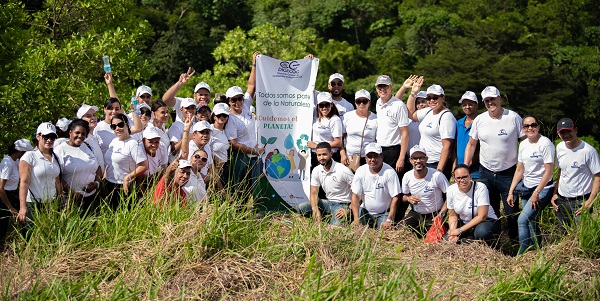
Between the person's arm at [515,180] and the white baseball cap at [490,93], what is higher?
the white baseball cap at [490,93]

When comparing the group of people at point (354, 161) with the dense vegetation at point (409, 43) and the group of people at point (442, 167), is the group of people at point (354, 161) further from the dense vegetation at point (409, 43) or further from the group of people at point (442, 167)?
the dense vegetation at point (409, 43)

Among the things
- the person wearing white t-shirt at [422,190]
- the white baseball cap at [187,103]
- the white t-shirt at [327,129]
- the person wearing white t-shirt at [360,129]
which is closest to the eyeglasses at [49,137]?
the white baseball cap at [187,103]

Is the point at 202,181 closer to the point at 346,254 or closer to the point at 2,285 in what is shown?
the point at 346,254

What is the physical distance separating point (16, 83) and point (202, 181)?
146 inches

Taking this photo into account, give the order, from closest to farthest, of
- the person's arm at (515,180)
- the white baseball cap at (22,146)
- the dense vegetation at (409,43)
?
the white baseball cap at (22,146) → the person's arm at (515,180) → the dense vegetation at (409,43)

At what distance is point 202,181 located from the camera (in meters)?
9.51

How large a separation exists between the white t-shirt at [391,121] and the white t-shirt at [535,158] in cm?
149

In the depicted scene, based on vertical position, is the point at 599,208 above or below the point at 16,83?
below

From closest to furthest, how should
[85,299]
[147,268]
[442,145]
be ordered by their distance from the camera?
[85,299] < [147,268] < [442,145]

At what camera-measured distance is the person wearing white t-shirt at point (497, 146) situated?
1020cm

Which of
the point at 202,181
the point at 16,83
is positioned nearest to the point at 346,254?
the point at 202,181

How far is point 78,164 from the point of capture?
9.45m

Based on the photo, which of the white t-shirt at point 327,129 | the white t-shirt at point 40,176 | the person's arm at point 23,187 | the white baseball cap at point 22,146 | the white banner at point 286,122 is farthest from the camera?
the white banner at point 286,122

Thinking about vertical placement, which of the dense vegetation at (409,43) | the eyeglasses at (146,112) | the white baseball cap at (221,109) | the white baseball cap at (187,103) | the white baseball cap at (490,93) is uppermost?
the white baseball cap at (490,93)
